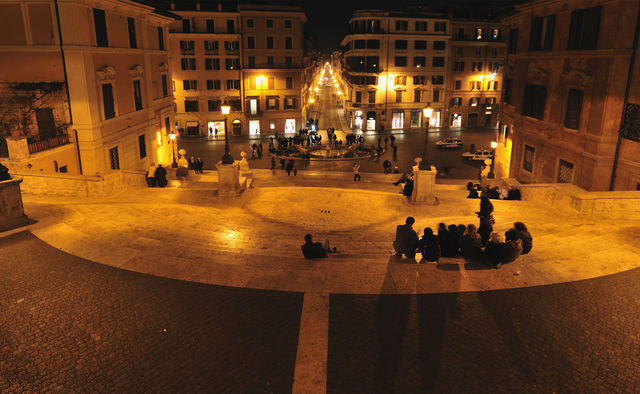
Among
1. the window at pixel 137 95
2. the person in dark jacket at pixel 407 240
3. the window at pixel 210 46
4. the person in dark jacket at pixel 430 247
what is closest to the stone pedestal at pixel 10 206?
the person in dark jacket at pixel 407 240

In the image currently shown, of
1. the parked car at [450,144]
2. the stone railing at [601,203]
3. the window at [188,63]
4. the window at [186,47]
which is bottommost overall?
the parked car at [450,144]

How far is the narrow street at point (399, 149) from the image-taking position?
40.5m

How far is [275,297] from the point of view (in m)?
8.82

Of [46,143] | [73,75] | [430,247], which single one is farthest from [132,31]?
[430,247]

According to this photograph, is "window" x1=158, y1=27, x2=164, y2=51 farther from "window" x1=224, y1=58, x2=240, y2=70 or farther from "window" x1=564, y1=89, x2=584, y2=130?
"window" x1=564, y1=89, x2=584, y2=130

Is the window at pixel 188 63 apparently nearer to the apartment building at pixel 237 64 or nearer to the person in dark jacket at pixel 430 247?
the apartment building at pixel 237 64

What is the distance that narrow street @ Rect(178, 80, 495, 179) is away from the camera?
133 ft

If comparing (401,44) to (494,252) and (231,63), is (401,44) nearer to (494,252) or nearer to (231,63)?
(231,63)

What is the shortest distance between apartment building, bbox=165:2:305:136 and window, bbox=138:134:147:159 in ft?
85.7

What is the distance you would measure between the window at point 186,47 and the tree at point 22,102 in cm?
3384

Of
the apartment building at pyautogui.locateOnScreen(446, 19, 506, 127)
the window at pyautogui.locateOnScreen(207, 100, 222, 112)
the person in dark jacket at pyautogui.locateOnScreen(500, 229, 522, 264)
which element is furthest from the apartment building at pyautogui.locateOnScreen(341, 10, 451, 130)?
the person in dark jacket at pyautogui.locateOnScreen(500, 229, 522, 264)

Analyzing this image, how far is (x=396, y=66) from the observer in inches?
2363

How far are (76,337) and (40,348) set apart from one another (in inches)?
19.6

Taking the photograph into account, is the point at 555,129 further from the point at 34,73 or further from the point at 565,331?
the point at 34,73
